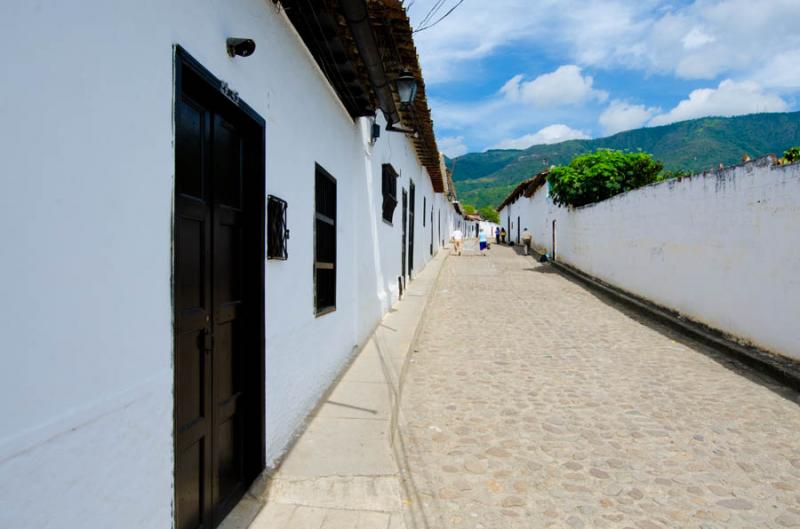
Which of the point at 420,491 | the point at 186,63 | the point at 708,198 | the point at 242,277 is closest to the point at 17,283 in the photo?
the point at 186,63

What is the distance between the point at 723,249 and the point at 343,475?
6131 mm

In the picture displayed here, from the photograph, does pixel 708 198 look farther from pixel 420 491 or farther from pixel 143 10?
pixel 143 10

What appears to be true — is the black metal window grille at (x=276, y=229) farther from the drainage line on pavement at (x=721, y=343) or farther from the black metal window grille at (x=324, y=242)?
the drainage line on pavement at (x=721, y=343)

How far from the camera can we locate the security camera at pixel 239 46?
2.63 meters

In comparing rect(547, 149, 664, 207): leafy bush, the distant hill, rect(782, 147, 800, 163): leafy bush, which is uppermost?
the distant hill

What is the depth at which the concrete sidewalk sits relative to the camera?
278 centimetres

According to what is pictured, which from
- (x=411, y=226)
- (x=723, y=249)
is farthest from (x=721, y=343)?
Result: (x=411, y=226)

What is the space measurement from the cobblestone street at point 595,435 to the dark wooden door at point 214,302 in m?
1.13

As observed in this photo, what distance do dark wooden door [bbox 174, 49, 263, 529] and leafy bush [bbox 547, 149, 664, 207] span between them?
1292 centimetres

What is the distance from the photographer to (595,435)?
3.97m

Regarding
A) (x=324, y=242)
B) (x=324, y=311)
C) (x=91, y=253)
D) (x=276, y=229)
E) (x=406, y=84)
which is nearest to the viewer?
(x=91, y=253)

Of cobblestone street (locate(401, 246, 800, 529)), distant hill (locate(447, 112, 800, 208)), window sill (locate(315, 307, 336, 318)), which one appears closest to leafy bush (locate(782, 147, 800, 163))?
cobblestone street (locate(401, 246, 800, 529))

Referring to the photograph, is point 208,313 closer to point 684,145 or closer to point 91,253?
point 91,253

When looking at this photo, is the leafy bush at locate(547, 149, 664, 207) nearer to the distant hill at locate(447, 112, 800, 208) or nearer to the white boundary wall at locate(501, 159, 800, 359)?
the white boundary wall at locate(501, 159, 800, 359)
